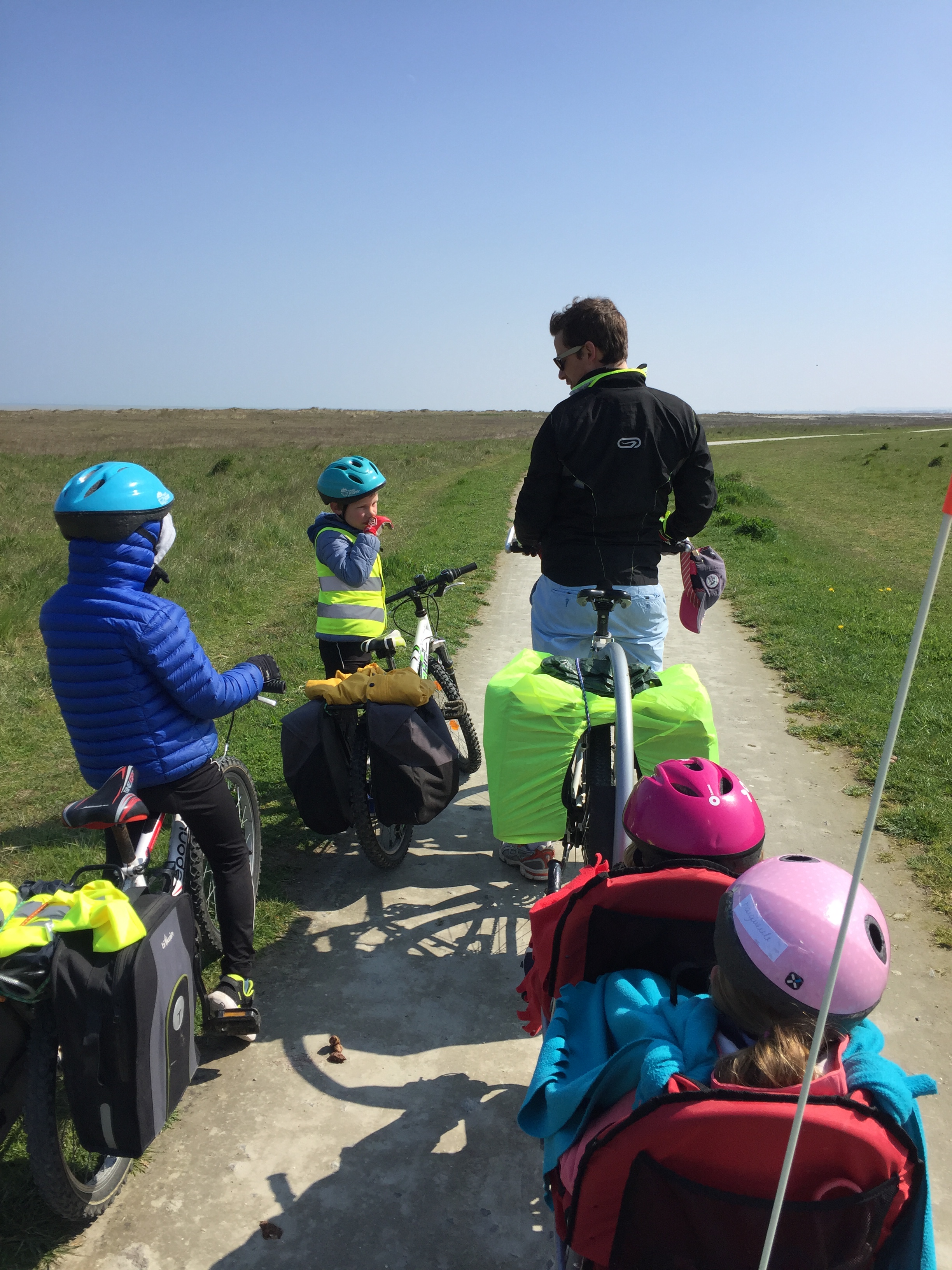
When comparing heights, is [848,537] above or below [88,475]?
below

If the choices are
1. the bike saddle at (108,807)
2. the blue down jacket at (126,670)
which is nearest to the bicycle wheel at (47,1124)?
the bike saddle at (108,807)

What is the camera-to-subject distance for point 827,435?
75.3 metres

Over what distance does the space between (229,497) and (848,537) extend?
45.5 ft

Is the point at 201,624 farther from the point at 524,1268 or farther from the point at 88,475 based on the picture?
the point at 524,1268

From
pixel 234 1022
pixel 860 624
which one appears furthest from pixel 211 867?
pixel 860 624

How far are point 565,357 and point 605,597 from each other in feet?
3.35

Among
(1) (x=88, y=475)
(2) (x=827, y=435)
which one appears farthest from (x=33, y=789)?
(2) (x=827, y=435)

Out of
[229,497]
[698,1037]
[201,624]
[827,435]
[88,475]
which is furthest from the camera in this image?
[827,435]

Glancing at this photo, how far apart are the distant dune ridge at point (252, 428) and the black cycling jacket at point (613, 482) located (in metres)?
36.0

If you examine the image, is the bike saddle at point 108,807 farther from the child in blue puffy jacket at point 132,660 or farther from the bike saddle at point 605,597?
the bike saddle at point 605,597

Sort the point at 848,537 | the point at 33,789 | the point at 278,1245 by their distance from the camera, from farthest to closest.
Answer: the point at 848,537 < the point at 33,789 < the point at 278,1245

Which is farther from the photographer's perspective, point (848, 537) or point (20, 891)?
point (848, 537)

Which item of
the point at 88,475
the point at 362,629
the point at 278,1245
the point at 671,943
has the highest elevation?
the point at 88,475

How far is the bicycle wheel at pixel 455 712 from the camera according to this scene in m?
5.12
